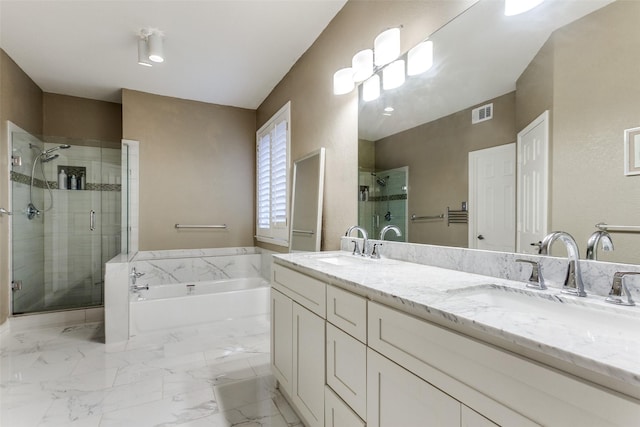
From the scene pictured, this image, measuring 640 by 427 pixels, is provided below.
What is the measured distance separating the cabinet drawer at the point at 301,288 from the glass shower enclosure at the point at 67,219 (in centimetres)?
273

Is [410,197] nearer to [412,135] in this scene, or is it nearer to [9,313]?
[412,135]

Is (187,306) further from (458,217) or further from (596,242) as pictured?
(596,242)

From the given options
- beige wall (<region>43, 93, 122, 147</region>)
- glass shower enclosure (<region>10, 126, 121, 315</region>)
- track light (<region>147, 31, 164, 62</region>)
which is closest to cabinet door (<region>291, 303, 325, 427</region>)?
track light (<region>147, 31, 164, 62</region>)

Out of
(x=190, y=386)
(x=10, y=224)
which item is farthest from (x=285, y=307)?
(x=10, y=224)

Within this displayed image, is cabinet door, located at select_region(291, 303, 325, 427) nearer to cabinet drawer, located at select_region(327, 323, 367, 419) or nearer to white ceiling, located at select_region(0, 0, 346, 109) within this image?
cabinet drawer, located at select_region(327, 323, 367, 419)

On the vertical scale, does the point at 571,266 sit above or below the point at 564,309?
above

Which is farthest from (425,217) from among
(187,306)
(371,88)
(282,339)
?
(187,306)

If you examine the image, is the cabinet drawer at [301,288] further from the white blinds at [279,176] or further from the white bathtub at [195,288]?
the white bathtub at [195,288]

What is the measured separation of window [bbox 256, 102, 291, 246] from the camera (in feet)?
10.9

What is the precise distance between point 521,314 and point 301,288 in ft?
3.42

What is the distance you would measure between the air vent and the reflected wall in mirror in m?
1.31

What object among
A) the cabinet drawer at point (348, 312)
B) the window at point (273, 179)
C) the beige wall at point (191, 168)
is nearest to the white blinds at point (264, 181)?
the window at point (273, 179)

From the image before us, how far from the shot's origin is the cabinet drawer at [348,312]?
116cm

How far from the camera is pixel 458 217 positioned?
5.00ft
